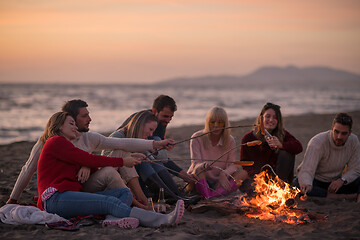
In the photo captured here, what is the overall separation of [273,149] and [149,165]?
1.87 meters

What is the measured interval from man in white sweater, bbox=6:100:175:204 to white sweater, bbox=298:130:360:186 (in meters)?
2.06

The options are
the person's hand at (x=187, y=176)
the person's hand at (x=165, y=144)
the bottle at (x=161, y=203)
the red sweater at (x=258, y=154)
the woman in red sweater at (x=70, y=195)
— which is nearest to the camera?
the woman in red sweater at (x=70, y=195)

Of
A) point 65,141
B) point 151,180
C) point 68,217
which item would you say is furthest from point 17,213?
point 151,180

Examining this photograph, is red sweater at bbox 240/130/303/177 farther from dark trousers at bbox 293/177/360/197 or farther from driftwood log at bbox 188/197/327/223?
driftwood log at bbox 188/197/327/223

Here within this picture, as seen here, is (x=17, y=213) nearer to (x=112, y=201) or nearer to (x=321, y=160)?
(x=112, y=201)

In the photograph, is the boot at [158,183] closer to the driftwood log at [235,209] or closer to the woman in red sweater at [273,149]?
the driftwood log at [235,209]

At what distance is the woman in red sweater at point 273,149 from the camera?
5684mm

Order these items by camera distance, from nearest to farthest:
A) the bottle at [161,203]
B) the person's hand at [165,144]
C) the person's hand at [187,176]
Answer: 1. the bottle at [161,203]
2. the person's hand at [165,144]
3. the person's hand at [187,176]

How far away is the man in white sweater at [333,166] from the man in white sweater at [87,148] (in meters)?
2.08

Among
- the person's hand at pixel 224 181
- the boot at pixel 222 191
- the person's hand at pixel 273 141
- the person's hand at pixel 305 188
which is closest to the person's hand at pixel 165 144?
the person's hand at pixel 224 181

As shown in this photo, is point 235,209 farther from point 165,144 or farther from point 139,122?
point 139,122

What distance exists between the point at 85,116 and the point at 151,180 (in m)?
1.25

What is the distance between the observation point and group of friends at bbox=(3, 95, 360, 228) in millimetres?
4180

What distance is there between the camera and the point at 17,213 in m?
4.23
